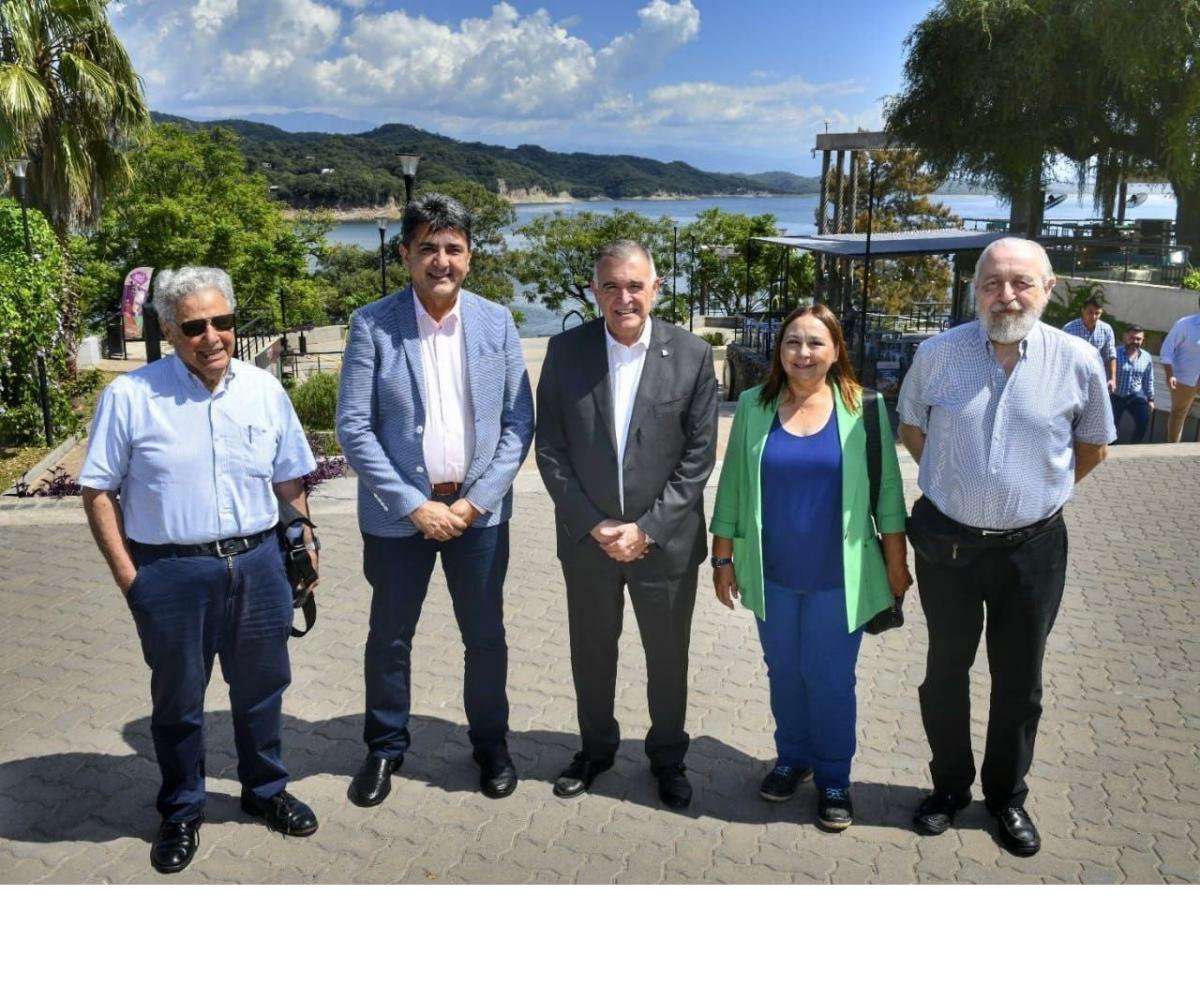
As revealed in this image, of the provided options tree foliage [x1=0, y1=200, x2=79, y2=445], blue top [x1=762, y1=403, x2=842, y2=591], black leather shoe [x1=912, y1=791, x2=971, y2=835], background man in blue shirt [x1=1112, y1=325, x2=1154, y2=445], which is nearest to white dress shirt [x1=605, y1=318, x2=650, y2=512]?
blue top [x1=762, y1=403, x2=842, y2=591]

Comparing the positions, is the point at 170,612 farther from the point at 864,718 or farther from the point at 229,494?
the point at 864,718

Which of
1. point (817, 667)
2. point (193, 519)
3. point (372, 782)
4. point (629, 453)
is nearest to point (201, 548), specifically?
point (193, 519)

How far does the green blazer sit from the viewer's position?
11.0ft

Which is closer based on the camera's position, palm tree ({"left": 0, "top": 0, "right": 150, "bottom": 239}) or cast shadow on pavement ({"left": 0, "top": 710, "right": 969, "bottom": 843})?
cast shadow on pavement ({"left": 0, "top": 710, "right": 969, "bottom": 843})

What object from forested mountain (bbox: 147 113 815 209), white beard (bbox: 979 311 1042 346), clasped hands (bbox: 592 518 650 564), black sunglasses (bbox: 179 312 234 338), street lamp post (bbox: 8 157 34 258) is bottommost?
clasped hands (bbox: 592 518 650 564)

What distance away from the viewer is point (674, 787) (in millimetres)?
3701

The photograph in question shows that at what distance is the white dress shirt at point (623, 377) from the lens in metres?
3.53

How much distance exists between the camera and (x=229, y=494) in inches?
127

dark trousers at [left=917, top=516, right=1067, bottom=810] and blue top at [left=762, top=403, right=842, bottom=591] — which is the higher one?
blue top at [left=762, top=403, right=842, bottom=591]

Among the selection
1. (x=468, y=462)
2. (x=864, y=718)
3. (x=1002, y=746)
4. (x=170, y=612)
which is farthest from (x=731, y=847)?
(x=170, y=612)

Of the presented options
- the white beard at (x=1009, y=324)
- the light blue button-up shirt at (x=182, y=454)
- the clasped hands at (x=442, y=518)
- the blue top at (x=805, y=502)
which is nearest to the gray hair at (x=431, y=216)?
the light blue button-up shirt at (x=182, y=454)

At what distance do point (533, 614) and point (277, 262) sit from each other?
91.0 ft

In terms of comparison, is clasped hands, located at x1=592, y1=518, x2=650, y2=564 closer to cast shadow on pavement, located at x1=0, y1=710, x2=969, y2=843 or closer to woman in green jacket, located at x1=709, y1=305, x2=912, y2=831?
woman in green jacket, located at x1=709, y1=305, x2=912, y2=831

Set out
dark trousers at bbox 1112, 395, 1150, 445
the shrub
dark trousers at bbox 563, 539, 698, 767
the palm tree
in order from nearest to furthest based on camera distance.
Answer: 1. dark trousers at bbox 563, 539, 698, 767
2. dark trousers at bbox 1112, 395, 1150, 445
3. the shrub
4. the palm tree
